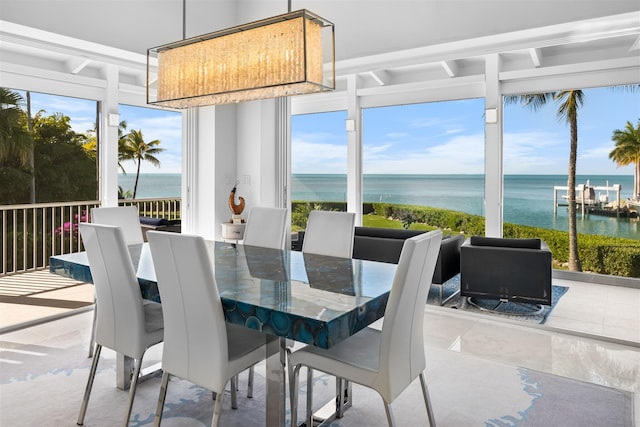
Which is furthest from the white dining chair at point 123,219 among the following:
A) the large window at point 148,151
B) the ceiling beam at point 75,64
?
the large window at point 148,151

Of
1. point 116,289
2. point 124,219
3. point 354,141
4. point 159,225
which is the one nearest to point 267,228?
point 124,219

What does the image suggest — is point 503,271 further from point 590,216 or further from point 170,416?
point 170,416

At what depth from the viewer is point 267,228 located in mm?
3572

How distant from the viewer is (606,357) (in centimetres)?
326

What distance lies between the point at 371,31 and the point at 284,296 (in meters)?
3.34

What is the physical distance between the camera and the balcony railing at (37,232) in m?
5.36

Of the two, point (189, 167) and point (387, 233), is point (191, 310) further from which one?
point (189, 167)

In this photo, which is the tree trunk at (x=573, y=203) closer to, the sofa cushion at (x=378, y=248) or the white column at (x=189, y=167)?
the sofa cushion at (x=378, y=248)

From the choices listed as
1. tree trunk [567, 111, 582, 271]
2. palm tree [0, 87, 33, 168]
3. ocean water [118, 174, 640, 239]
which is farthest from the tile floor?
palm tree [0, 87, 33, 168]

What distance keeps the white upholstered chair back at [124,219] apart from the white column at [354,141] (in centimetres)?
303

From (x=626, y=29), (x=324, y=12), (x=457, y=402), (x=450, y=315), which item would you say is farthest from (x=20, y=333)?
(x=626, y=29)

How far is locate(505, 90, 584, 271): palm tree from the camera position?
5.57m

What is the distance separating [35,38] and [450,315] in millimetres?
4328

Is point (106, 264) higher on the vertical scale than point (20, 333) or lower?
higher
